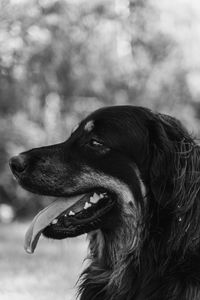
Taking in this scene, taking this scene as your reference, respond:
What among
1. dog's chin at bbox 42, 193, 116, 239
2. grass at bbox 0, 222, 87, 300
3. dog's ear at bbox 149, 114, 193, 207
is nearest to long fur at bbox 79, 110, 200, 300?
dog's ear at bbox 149, 114, 193, 207

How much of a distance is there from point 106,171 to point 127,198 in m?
0.22

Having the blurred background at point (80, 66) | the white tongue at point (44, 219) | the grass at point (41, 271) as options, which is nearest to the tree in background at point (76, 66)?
the blurred background at point (80, 66)

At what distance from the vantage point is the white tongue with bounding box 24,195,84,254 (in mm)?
4039

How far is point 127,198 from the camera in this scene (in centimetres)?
393

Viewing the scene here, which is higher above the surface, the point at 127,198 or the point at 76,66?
the point at 127,198

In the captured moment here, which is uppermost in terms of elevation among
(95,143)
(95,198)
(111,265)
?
(95,143)

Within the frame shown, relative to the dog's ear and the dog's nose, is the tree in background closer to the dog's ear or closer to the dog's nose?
the dog's nose

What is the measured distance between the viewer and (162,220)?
151 inches

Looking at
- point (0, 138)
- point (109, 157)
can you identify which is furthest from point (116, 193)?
point (0, 138)

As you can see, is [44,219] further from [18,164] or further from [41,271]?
[41,271]

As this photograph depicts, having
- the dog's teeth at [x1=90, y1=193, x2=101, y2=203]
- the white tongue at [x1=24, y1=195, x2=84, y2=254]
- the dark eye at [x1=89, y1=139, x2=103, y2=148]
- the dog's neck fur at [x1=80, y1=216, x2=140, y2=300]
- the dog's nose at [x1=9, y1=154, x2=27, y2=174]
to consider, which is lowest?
the dog's neck fur at [x1=80, y1=216, x2=140, y2=300]

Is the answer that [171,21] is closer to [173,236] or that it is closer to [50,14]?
[50,14]

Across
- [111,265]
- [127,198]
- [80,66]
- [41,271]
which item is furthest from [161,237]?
[80,66]

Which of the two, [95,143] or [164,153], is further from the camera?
[95,143]
